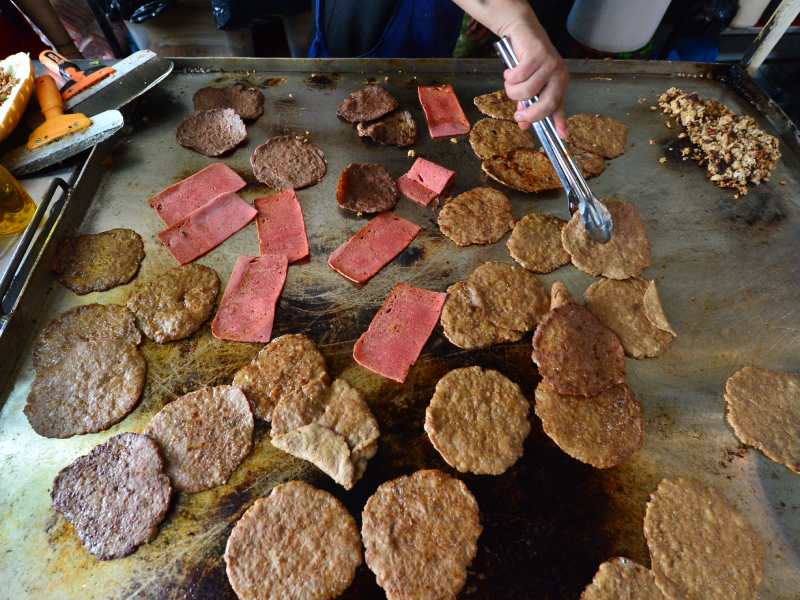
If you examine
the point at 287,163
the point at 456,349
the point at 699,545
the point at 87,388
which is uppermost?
the point at 287,163

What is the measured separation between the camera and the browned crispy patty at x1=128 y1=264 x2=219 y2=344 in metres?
2.08

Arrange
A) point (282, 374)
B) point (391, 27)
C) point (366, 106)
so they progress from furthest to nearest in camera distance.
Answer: point (391, 27) < point (366, 106) < point (282, 374)

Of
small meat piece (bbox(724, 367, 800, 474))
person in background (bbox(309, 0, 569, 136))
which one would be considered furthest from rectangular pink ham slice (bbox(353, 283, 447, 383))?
small meat piece (bbox(724, 367, 800, 474))

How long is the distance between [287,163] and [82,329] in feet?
4.11

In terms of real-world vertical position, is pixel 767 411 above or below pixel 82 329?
below

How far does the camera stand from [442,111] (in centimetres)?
286

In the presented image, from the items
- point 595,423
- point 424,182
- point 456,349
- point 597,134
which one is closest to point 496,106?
point 597,134

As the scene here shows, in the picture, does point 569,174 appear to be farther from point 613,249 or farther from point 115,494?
point 115,494

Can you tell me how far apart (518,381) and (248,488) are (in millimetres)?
1142

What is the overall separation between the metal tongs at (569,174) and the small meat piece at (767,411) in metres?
0.86

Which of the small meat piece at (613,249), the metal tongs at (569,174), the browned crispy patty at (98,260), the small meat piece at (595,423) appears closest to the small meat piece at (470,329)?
the small meat piece at (595,423)

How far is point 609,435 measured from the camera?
191 cm

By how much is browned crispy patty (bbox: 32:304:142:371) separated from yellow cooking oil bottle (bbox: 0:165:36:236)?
2.06ft

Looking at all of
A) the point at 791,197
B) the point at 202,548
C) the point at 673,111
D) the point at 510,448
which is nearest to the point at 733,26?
the point at 673,111
